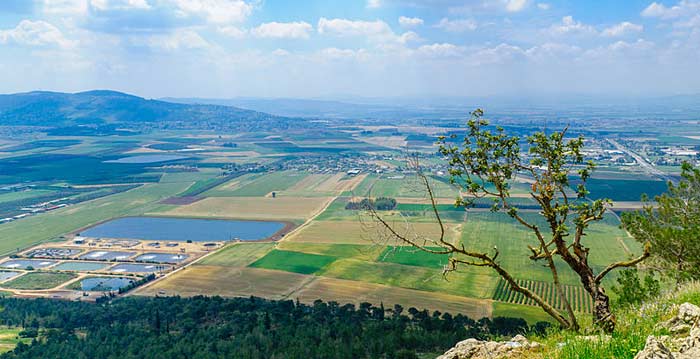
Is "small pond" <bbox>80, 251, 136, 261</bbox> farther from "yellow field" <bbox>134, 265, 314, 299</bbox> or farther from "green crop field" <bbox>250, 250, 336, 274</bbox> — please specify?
"green crop field" <bbox>250, 250, 336, 274</bbox>

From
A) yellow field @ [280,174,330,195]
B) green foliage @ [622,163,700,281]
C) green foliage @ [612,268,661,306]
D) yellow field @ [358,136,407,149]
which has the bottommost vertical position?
yellow field @ [280,174,330,195]

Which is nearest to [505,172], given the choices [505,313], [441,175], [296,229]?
[505,313]

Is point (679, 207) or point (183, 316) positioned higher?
point (679, 207)

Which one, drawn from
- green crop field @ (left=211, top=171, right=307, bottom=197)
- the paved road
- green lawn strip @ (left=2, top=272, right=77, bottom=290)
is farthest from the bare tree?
the paved road

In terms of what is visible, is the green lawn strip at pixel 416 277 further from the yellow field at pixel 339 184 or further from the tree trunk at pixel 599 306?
the yellow field at pixel 339 184

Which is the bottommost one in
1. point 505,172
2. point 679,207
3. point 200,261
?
point 200,261

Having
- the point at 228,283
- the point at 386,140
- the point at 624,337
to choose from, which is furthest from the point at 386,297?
the point at 386,140

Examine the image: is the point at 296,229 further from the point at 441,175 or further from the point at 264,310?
the point at 441,175

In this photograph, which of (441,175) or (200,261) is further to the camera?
(441,175)
